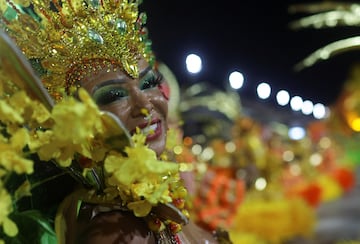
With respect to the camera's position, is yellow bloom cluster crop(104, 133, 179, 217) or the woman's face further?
the woman's face

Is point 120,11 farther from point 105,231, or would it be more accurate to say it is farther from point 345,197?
point 345,197

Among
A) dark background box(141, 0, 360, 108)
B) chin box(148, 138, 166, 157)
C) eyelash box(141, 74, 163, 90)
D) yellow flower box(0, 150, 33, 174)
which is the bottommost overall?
yellow flower box(0, 150, 33, 174)

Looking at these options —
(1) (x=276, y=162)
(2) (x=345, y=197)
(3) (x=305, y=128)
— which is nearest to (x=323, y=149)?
(3) (x=305, y=128)

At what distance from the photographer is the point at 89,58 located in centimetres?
163

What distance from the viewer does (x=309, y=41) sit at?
269 inches

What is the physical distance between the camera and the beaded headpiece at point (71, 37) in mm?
1630

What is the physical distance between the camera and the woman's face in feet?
5.37

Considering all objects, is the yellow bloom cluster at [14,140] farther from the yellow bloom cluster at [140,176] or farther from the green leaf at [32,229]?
the green leaf at [32,229]

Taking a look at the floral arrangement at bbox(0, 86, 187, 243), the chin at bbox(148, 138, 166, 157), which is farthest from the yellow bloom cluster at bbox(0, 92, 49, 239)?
the chin at bbox(148, 138, 166, 157)

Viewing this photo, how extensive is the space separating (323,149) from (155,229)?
43.0 ft

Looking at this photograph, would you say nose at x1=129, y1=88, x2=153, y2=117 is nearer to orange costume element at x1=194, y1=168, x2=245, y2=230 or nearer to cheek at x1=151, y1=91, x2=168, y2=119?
cheek at x1=151, y1=91, x2=168, y2=119

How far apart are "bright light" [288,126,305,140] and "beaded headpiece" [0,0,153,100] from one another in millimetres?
11030

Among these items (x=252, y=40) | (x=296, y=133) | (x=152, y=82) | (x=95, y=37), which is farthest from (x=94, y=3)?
(x=296, y=133)

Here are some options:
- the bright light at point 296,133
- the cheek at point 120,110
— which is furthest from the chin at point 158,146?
the bright light at point 296,133
